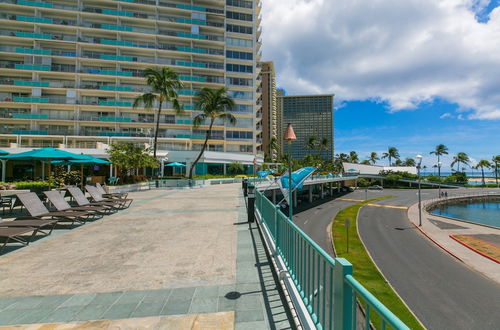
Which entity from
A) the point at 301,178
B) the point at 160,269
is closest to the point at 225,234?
the point at 160,269

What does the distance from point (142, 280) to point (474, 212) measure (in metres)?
73.3

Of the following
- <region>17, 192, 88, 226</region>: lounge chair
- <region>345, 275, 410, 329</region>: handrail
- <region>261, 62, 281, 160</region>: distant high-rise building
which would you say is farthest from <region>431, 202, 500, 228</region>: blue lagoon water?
<region>261, 62, 281, 160</region>: distant high-rise building

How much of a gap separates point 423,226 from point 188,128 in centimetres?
4338

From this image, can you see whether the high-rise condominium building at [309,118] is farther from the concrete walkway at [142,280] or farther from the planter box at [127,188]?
the concrete walkway at [142,280]

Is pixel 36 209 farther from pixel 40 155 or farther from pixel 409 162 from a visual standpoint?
pixel 409 162

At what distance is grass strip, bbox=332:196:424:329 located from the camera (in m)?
12.3

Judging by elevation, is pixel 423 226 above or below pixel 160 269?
below

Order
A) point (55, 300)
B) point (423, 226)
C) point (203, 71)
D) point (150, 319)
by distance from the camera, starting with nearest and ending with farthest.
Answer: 1. point (150, 319)
2. point (55, 300)
3. point (423, 226)
4. point (203, 71)

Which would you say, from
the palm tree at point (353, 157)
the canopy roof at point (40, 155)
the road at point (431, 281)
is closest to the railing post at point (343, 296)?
the road at point (431, 281)

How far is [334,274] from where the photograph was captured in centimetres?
214

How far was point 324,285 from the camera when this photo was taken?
8.25ft

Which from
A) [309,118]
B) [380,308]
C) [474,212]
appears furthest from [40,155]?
[309,118]

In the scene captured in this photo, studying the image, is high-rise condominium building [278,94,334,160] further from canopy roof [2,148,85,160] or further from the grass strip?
canopy roof [2,148,85,160]

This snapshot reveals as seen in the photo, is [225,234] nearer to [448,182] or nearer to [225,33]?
[225,33]
